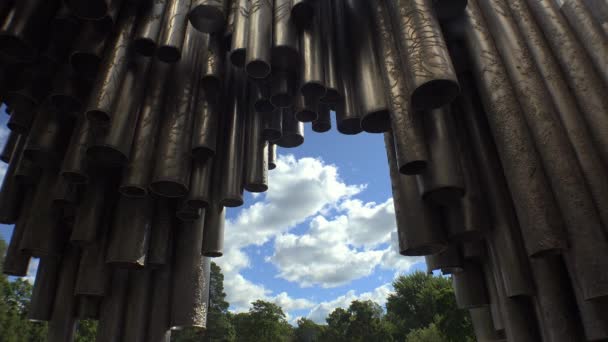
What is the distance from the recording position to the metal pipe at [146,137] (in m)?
3.50

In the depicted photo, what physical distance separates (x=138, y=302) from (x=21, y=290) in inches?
1247

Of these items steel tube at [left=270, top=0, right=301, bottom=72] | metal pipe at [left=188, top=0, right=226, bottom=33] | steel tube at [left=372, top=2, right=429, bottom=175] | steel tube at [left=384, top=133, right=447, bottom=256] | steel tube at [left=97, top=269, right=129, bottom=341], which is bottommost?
steel tube at [left=97, top=269, right=129, bottom=341]

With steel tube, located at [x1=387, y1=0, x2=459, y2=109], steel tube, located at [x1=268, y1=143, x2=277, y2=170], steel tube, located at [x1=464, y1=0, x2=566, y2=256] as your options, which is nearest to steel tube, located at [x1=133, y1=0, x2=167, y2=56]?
steel tube, located at [x1=268, y1=143, x2=277, y2=170]

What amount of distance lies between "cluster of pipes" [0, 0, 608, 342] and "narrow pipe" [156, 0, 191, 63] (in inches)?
0.7

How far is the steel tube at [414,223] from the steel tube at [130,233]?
2340 mm

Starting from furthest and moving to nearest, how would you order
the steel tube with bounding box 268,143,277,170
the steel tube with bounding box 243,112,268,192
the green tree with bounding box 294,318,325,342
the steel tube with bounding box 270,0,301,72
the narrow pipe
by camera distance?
the green tree with bounding box 294,318,325,342
the steel tube with bounding box 268,143,277,170
the steel tube with bounding box 243,112,268,192
the narrow pipe
the steel tube with bounding box 270,0,301,72

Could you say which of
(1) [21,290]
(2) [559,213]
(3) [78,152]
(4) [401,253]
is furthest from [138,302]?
(1) [21,290]

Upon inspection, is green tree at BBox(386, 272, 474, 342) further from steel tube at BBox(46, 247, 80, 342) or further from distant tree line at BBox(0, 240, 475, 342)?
steel tube at BBox(46, 247, 80, 342)

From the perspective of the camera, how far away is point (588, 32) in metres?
2.82

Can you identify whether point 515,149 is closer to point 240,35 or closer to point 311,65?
point 311,65

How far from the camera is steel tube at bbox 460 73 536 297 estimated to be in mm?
2489

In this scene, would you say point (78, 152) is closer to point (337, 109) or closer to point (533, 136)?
point (337, 109)

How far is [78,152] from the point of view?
3.60m

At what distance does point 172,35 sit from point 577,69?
10.5 feet
